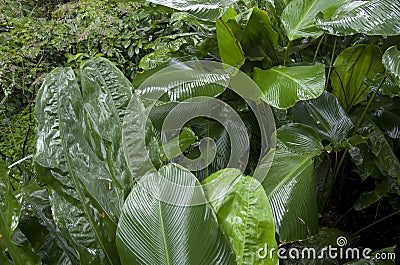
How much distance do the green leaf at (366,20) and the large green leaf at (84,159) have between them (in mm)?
443

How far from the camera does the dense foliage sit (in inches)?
26.2

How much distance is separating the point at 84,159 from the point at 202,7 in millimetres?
424

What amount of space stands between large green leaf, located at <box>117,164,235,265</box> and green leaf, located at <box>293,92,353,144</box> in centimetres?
42

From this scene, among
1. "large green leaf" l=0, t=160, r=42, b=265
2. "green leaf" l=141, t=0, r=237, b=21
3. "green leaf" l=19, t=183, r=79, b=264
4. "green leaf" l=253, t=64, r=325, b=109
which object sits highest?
"green leaf" l=141, t=0, r=237, b=21

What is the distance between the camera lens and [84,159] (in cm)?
76

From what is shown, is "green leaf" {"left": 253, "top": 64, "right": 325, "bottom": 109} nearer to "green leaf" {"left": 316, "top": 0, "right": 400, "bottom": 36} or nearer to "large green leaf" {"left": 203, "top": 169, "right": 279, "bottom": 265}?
"green leaf" {"left": 316, "top": 0, "right": 400, "bottom": 36}

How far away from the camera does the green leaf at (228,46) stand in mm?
949

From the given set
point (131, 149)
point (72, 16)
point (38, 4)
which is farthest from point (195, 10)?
point (38, 4)

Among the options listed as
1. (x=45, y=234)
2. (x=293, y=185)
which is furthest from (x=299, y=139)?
(x=45, y=234)

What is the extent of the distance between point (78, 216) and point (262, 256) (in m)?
0.32

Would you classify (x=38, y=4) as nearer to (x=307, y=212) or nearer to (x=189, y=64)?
(x=189, y=64)

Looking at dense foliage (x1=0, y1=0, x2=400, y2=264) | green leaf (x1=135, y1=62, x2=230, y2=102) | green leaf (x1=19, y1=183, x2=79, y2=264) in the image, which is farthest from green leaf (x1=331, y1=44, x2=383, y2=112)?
green leaf (x1=19, y1=183, x2=79, y2=264)

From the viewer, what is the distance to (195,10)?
0.92 m

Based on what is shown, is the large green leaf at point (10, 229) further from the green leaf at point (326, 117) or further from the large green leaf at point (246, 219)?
the green leaf at point (326, 117)
